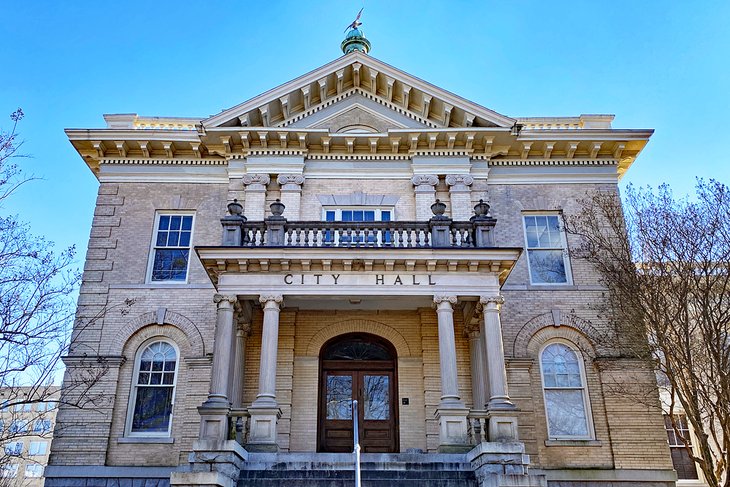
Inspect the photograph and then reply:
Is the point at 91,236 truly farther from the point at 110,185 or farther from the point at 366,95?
the point at 366,95

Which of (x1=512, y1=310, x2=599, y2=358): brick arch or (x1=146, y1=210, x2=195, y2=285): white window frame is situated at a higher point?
(x1=146, y1=210, x2=195, y2=285): white window frame

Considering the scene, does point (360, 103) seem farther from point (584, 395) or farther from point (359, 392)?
point (584, 395)

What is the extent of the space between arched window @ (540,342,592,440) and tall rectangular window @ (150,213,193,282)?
1005 cm

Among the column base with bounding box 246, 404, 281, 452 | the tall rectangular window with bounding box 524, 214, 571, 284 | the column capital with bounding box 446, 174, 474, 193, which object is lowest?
the column base with bounding box 246, 404, 281, 452

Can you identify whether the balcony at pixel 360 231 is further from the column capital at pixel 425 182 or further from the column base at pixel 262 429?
the column base at pixel 262 429

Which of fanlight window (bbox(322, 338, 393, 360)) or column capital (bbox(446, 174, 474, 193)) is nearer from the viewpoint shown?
fanlight window (bbox(322, 338, 393, 360))

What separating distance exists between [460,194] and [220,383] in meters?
8.51

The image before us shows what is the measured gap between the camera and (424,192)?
18.2 metres

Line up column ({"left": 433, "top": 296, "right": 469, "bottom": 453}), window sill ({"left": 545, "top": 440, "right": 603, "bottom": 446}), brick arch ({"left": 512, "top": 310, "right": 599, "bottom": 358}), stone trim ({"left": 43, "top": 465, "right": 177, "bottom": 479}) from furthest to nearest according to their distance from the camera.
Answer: brick arch ({"left": 512, "top": 310, "right": 599, "bottom": 358})
window sill ({"left": 545, "top": 440, "right": 603, "bottom": 446})
stone trim ({"left": 43, "top": 465, "right": 177, "bottom": 479})
column ({"left": 433, "top": 296, "right": 469, "bottom": 453})

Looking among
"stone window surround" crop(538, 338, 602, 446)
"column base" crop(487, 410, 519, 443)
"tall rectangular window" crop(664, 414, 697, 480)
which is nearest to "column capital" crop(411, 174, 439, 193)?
"stone window surround" crop(538, 338, 602, 446)

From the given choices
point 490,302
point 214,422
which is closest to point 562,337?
point 490,302

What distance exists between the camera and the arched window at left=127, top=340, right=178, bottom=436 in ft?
52.8

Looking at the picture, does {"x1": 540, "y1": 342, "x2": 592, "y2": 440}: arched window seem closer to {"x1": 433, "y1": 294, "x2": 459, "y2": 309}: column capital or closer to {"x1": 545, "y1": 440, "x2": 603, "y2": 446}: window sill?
{"x1": 545, "y1": 440, "x2": 603, "y2": 446}: window sill

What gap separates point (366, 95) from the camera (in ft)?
64.3
